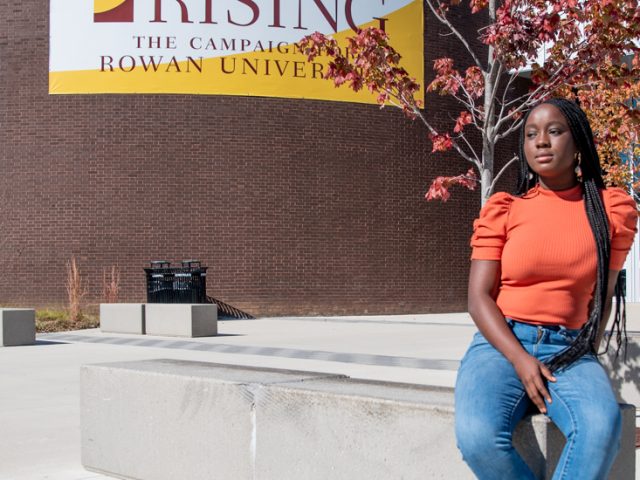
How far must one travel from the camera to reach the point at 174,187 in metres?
21.3

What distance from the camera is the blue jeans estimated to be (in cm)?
321

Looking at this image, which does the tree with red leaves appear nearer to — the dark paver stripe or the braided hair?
the dark paver stripe

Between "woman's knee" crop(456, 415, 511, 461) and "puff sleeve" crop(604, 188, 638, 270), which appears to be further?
"puff sleeve" crop(604, 188, 638, 270)

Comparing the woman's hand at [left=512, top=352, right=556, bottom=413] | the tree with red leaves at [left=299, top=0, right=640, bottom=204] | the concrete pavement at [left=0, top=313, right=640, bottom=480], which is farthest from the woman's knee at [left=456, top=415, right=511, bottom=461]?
the tree with red leaves at [left=299, top=0, right=640, bottom=204]

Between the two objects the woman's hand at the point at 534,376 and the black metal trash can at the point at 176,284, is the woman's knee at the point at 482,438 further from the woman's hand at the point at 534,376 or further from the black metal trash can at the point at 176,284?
the black metal trash can at the point at 176,284

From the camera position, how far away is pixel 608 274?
12.0ft

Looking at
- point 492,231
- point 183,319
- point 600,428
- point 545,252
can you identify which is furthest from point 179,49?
point 600,428

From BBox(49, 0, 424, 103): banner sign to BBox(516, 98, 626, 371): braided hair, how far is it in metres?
18.1

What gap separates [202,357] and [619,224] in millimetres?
9149

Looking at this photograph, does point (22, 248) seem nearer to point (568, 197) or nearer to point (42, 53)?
point (42, 53)

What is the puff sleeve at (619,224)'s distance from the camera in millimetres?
3711

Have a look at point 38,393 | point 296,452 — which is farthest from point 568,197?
point 38,393

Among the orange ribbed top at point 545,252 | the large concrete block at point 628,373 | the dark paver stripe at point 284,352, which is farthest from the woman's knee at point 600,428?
the dark paver stripe at point 284,352

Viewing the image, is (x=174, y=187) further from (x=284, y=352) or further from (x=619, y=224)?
(x=619, y=224)
